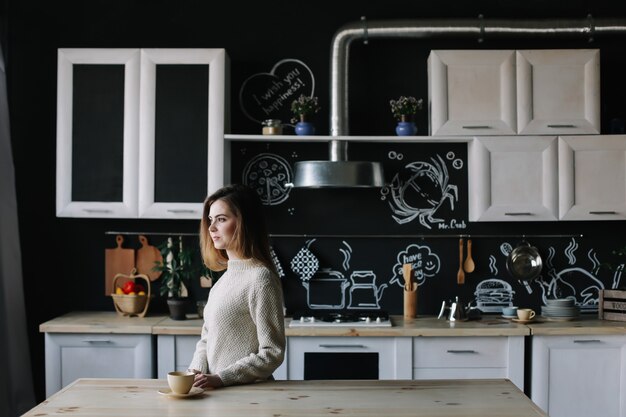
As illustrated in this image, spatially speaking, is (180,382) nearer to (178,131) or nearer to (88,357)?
(88,357)

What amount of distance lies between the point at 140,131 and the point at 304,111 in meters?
0.90

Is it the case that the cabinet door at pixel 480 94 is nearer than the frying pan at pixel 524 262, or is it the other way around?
the cabinet door at pixel 480 94

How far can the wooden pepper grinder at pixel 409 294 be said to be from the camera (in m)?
4.43

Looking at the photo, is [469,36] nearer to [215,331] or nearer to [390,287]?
[390,287]

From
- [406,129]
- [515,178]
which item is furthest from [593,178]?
[406,129]

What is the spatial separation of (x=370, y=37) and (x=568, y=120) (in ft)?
3.84

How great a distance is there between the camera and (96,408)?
7.48 ft

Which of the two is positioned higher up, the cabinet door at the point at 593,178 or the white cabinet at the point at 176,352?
the cabinet door at the point at 593,178

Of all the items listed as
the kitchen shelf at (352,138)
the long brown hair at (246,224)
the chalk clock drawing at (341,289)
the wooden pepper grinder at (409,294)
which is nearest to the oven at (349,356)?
the wooden pepper grinder at (409,294)

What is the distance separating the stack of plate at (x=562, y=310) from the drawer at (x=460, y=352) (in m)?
0.47

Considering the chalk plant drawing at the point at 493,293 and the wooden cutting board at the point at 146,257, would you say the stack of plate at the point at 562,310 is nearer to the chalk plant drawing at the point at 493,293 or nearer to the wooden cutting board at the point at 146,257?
the chalk plant drawing at the point at 493,293

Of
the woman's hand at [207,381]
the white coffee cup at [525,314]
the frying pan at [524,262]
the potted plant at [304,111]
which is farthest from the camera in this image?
the frying pan at [524,262]

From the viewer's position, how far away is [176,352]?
4051 mm

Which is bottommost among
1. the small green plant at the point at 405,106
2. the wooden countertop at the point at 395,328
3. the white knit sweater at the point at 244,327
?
the wooden countertop at the point at 395,328
